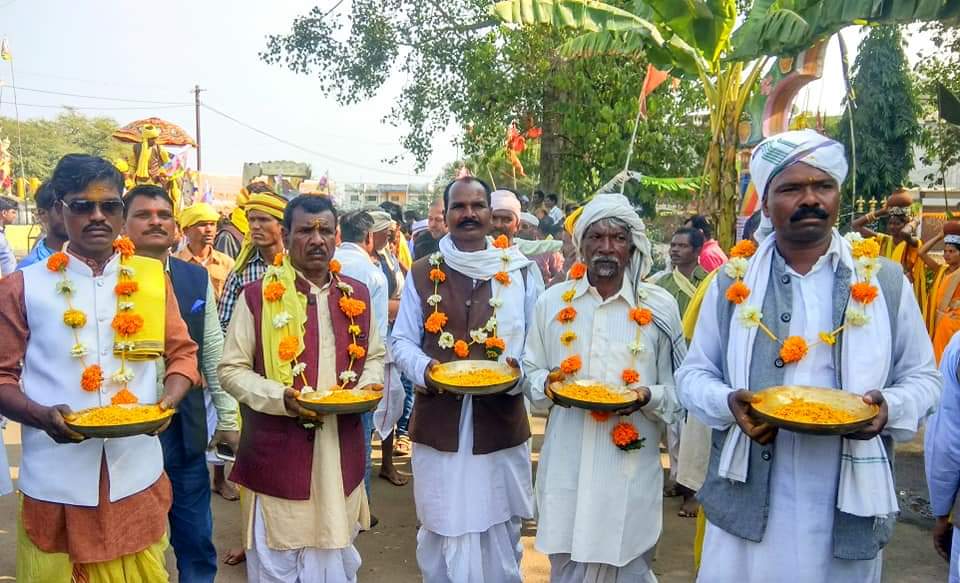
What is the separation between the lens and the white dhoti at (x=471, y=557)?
4035 millimetres

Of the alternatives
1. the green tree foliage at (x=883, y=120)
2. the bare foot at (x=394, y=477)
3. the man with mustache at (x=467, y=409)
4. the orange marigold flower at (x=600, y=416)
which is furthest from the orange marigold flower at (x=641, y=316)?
the green tree foliage at (x=883, y=120)

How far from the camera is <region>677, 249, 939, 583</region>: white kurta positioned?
8.42 ft

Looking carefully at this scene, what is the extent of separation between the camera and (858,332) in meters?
2.55

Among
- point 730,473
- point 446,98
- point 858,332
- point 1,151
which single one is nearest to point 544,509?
point 730,473

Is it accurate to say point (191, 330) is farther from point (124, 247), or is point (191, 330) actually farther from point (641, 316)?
point (641, 316)

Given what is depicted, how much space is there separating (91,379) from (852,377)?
281cm

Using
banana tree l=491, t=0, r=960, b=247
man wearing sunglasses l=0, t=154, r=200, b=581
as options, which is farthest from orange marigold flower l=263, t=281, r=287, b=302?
banana tree l=491, t=0, r=960, b=247

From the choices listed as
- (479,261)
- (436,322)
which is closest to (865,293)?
(479,261)

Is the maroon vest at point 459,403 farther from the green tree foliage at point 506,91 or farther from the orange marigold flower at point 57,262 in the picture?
the green tree foliage at point 506,91

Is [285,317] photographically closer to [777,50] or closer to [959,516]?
[959,516]

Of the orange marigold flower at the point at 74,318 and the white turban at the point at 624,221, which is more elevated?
the white turban at the point at 624,221

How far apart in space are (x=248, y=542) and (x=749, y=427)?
93.0 inches

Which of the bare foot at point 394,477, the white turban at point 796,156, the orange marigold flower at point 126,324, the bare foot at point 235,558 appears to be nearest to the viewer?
the white turban at point 796,156

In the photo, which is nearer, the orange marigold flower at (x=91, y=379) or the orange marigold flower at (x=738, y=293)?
the orange marigold flower at (x=738, y=293)
